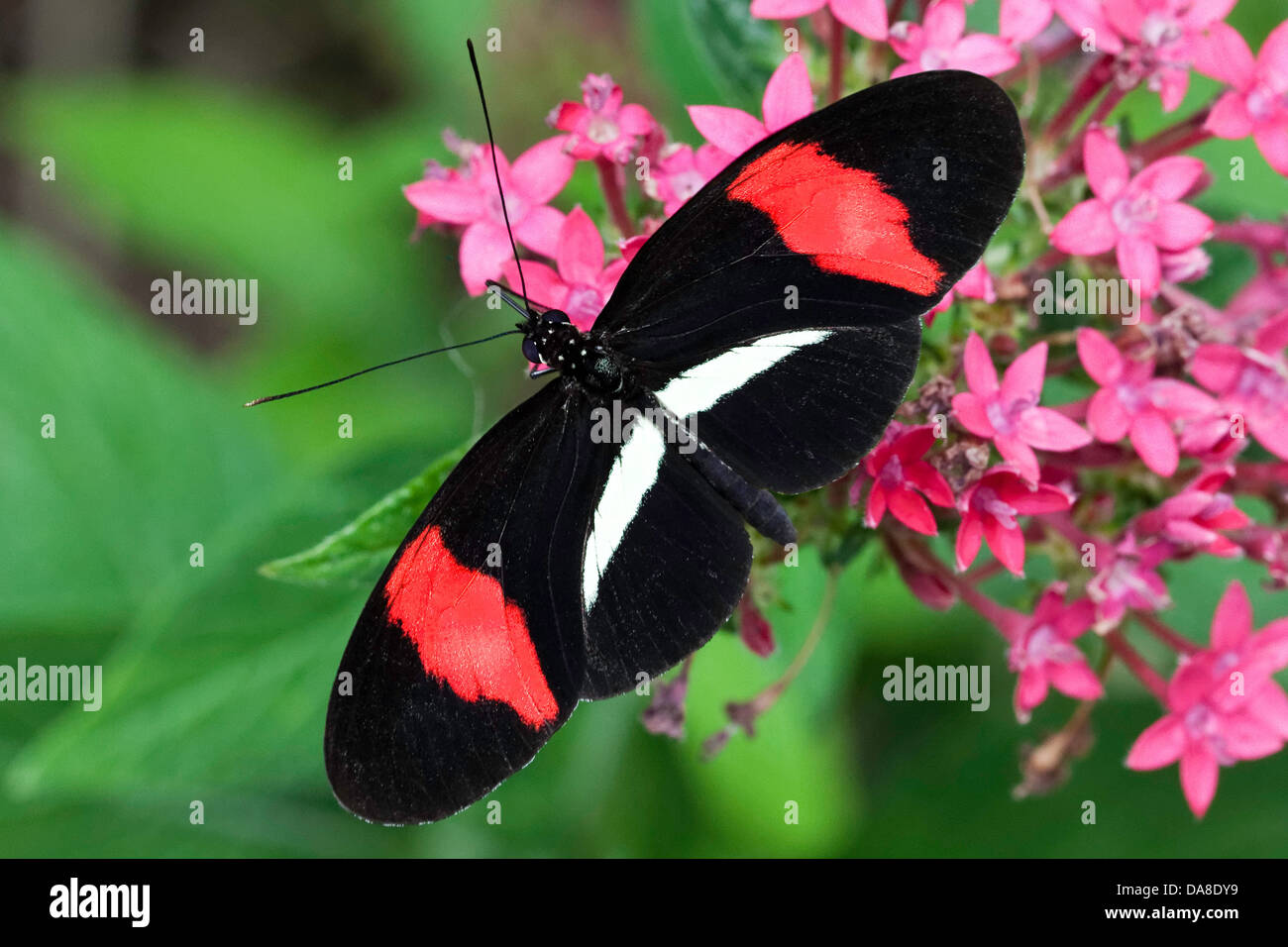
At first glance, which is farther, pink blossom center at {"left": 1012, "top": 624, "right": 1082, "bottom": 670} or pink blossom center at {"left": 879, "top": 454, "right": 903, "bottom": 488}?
pink blossom center at {"left": 1012, "top": 624, "right": 1082, "bottom": 670}

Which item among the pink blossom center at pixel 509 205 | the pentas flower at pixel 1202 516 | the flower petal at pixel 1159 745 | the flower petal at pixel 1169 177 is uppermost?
the pink blossom center at pixel 509 205

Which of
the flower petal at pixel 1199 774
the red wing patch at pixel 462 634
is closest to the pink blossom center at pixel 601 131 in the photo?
the red wing patch at pixel 462 634

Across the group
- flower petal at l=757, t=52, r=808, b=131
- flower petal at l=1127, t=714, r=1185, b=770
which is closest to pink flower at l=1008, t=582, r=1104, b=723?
flower petal at l=1127, t=714, r=1185, b=770

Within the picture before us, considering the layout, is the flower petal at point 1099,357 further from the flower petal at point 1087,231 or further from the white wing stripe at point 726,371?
the white wing stripe at point 726,371

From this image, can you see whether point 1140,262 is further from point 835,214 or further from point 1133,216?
point 835,214

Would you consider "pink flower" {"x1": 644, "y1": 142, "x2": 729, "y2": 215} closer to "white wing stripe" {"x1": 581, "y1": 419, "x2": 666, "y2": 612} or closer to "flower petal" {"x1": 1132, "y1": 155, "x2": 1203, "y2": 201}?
"white wing stripe" {"x1": 581, "y1": 419, "x2": 666, "y2": 612}

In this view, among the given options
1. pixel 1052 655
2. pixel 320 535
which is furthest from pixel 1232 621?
pixel 320 535
